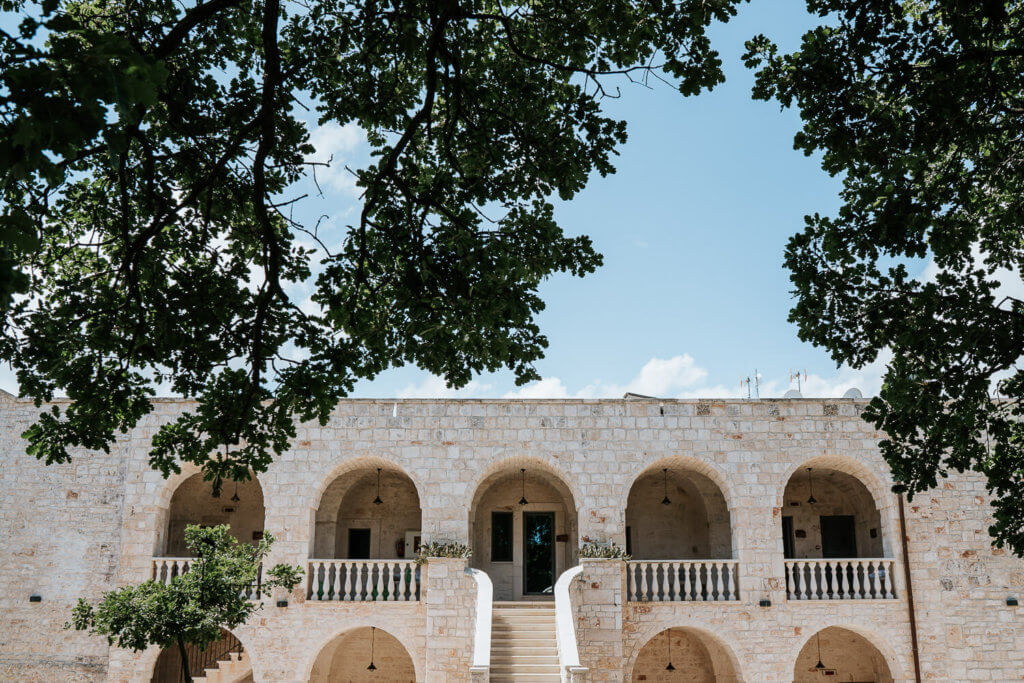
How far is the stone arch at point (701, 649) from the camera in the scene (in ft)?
48.2

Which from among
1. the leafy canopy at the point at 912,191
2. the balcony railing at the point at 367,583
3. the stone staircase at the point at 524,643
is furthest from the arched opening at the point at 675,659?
the leafy canopy at the point at 912,191

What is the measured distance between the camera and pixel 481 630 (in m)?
12.4

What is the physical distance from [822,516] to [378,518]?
9454 mm

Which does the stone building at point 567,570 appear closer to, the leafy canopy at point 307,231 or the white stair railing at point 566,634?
the white stair railing at point 566,634

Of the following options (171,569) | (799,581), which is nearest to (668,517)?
(799,581)

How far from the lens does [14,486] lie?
1564 cm

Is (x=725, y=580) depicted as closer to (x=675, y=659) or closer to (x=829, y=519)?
(x=675, y=659)

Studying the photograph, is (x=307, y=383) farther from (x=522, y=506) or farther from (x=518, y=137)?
(x=522, y=506)

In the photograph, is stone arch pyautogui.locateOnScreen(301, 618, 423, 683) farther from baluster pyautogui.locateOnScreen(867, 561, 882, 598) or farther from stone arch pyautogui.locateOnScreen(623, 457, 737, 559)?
baluster pyautogui.locateOnScreen(867, 561, 882, 598)

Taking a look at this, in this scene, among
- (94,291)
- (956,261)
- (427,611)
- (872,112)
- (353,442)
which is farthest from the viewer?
(353,442)

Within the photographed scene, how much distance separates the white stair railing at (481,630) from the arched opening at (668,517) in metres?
4.64

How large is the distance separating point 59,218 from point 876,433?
44.6ft

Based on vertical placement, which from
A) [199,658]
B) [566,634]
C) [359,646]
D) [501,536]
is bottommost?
[199,658]

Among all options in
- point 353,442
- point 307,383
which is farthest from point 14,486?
point 307,383
